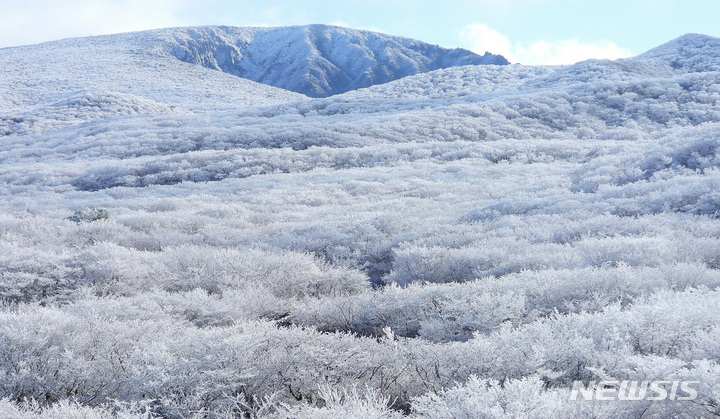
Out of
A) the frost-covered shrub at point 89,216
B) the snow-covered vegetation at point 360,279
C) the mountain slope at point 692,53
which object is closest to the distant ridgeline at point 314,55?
the mountain slope at point 692,53

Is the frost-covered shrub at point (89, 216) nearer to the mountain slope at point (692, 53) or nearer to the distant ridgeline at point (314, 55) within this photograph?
the mountain slope at point (692, 53)

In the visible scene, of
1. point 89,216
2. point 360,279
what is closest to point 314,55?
point 89,216

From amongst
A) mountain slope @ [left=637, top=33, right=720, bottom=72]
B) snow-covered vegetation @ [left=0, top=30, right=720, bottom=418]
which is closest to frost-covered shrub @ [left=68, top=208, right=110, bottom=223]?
snow-covered vegetation @ [left=0, top=30, right=720, bottom=418]

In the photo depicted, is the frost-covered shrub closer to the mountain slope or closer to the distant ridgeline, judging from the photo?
the mountain slope

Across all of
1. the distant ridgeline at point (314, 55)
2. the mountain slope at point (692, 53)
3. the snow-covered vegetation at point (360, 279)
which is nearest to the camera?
the snow-covered vegetation at point (360, 279)

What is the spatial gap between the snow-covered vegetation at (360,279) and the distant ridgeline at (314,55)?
89.2 meters

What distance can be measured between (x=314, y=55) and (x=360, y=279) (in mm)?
121091

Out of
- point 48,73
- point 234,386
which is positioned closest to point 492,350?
point 234,386

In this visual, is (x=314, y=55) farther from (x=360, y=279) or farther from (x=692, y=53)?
(x=360, y=279)

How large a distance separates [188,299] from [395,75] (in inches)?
4766

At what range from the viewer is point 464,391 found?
3.08 m

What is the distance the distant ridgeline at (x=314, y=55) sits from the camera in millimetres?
110438

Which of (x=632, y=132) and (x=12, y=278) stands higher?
(x=632, y=132)

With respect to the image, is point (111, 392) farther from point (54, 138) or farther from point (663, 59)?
point (663, 59)
